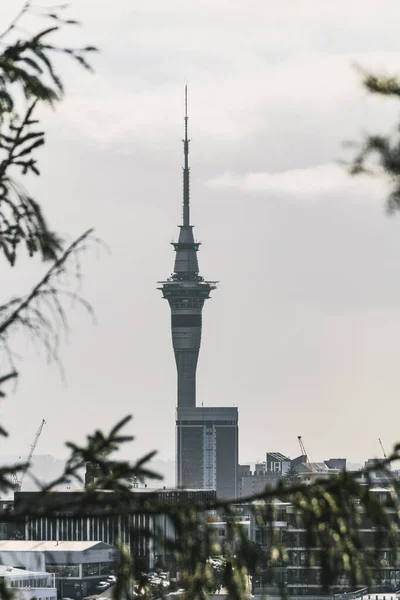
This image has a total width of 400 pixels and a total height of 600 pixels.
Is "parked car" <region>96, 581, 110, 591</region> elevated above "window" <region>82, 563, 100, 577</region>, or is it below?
below

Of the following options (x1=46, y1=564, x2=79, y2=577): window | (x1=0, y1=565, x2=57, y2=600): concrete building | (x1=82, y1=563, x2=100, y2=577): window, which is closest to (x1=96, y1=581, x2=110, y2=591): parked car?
(x1=82, y1=563, x2=100, y2=577): window

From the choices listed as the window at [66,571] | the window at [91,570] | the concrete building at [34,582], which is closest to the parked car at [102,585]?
the window at [91,570]

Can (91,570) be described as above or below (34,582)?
above

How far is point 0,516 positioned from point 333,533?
245cm

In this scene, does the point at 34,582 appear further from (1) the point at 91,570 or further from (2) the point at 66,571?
(2) the point at 66,571

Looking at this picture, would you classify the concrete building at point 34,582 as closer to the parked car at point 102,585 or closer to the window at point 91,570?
the parked car at point 102,585

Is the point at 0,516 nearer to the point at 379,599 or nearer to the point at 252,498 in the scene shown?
the point at 252,498

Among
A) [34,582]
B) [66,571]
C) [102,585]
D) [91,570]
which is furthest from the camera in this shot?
[66,571]

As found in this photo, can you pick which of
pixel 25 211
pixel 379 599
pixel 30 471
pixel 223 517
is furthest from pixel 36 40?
pixel 379 599

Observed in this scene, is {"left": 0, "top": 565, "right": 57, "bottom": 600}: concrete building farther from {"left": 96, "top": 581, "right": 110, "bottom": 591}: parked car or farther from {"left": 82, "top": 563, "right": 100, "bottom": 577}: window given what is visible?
{"left": 82, "top": 563, "right": 100, "bottom": 577}: window

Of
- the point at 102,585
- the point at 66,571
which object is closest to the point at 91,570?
the point at 66,571

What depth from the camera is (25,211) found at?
459 inches

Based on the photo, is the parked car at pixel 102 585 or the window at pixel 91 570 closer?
the parked car at pixel 102 585

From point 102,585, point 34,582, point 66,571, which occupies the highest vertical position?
point 66,571
